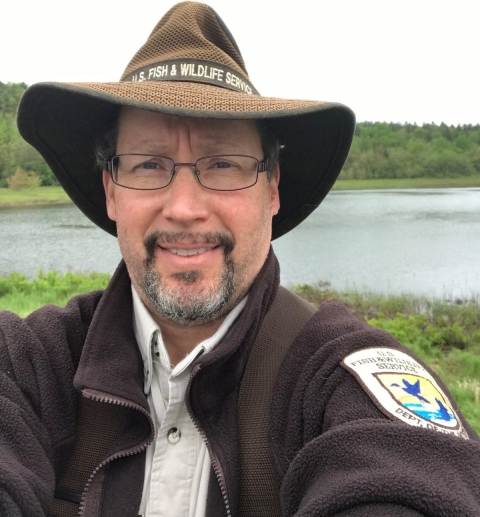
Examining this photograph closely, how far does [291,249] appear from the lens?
1664cm

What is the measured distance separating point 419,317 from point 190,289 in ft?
23.0

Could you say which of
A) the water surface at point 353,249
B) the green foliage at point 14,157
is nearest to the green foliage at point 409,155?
the water surface at point 353,249

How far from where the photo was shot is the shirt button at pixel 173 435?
1.41m

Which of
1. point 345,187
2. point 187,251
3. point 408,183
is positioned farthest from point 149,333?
point 408,183

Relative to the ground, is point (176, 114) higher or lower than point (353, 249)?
higher

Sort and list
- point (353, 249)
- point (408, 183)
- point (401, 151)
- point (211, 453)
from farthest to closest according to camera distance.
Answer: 1. point (401, 151)
2. point (408, 183)
3. point (353, 249)
4. point (211, 453)

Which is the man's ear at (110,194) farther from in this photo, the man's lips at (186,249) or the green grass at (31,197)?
the green grass at (31,197)

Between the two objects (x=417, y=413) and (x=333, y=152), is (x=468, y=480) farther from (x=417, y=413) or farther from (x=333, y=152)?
(x=333, y=152)

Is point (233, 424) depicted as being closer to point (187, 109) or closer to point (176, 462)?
point (176, 462)

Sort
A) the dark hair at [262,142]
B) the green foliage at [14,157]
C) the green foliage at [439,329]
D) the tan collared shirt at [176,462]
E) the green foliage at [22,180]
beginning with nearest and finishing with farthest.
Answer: the tan collared shirt at [176,462] → the dark hair at [262,142] → the green foliage at [439,329] → the green foliage at [22,180] → the green foliage at [14,157]

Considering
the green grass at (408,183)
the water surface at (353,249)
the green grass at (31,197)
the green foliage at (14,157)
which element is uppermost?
the green foliage at (14,157)

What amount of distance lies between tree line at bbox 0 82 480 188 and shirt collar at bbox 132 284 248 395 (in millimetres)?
46394

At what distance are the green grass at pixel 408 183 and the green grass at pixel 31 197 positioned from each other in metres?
26.9

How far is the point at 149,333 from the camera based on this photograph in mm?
1632
